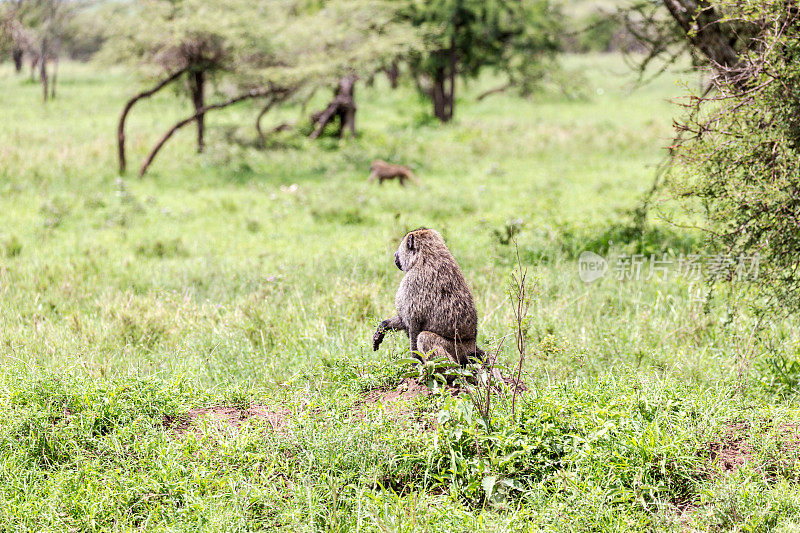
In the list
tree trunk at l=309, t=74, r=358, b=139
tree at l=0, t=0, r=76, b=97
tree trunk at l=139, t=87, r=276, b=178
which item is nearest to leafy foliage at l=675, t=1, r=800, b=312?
tree trunk at l=139, t=87, r=276, b=178

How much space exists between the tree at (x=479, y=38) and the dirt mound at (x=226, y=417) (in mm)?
18360

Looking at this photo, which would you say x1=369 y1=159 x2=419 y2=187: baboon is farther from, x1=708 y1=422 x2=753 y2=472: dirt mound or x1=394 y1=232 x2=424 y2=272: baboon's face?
x1=708 y1=422 x2=753 y2=472: dirt mound

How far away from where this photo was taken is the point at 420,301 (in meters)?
4.59

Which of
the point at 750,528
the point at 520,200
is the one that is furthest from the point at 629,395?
the point at 520,200

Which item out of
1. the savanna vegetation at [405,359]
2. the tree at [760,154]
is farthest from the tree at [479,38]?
the tree at [760,154]

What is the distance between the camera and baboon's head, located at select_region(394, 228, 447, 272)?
4727mm

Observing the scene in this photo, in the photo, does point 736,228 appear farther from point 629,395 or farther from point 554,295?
point 629,395

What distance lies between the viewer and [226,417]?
4.66 metres

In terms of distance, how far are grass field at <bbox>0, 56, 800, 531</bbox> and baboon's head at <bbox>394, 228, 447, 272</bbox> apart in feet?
2.47

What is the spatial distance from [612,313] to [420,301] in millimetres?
3116

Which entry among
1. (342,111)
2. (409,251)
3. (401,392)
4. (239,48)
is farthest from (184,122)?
(401,392)

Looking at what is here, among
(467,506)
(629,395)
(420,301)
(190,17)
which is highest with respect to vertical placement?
(190,17)

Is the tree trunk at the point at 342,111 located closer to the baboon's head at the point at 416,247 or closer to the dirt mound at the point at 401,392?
the baboon's head at the point at 416,247

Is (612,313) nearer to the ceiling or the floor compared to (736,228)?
nearer to the floor
